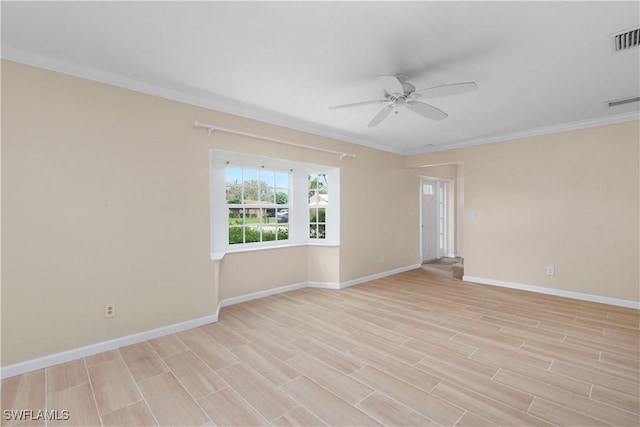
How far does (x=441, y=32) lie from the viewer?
204cm

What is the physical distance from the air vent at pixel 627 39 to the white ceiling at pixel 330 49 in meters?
0.05

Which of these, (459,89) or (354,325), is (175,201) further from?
(459,89)

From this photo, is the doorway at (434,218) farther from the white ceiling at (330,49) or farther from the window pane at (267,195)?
the window pane at (267,195)

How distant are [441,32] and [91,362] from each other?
3.81m

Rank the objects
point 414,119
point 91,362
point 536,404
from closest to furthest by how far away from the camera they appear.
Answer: point 536,404, point 91,362, point 414,119

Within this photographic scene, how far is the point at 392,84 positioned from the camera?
2346 millimetres

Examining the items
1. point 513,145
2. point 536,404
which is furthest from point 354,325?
point 513,145

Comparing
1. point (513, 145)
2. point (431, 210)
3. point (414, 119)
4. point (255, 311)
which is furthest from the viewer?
point (431, 210)

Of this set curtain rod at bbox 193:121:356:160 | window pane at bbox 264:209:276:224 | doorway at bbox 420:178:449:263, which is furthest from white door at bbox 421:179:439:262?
window pane at bbox 264:209:276:224

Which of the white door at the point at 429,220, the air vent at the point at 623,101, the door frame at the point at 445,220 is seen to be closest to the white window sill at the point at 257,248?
the white door at the point at 429,220

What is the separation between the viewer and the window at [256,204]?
4.21 metres

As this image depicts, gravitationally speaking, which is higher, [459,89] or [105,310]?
[459,89]

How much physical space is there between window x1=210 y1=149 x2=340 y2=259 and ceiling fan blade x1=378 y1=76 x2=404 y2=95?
2068 millimetres

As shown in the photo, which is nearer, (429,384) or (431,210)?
(429,384)
